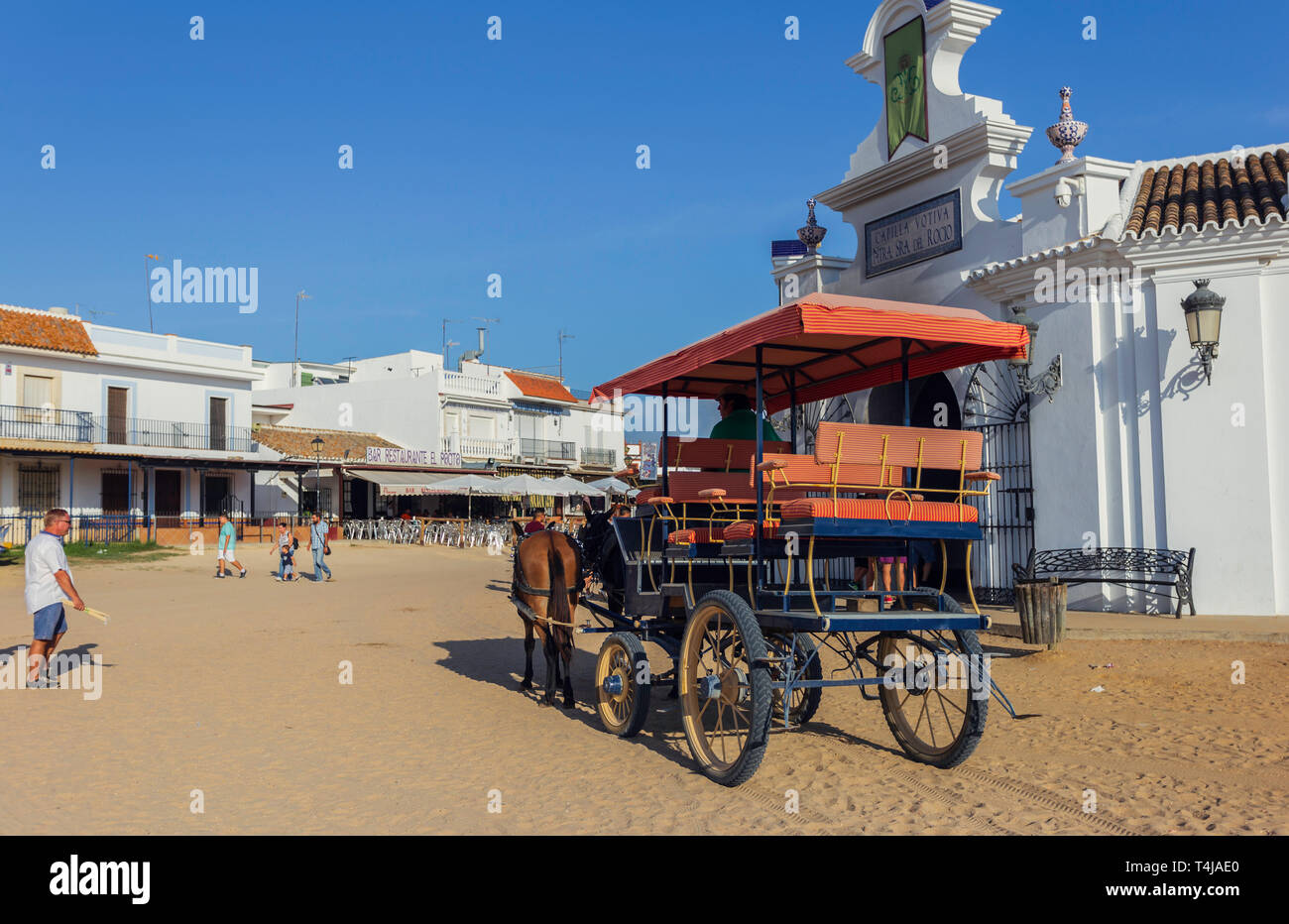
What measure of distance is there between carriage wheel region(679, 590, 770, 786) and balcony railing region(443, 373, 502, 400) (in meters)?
41.8

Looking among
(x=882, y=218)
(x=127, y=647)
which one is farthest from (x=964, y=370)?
(x=127, y=647)

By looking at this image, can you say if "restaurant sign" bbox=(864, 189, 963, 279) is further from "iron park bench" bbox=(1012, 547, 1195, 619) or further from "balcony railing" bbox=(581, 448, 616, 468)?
"balcony railing" bbox=(581, 448, 616, 468)

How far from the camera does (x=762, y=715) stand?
5.31m

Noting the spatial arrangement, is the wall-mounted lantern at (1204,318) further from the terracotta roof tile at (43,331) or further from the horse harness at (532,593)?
the terracotta roof tile at (43,331)

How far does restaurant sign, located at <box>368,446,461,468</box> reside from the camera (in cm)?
4166

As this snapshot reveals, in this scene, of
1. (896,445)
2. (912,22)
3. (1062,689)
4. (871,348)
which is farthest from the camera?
(912,22)

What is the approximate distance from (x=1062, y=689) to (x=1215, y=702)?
1.17 metres

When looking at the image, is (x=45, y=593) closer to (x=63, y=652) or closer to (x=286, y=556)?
(x=63, y=652)

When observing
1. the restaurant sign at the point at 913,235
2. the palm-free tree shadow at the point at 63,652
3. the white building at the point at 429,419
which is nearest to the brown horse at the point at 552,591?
the palm-free tree shadow at the point at 63,652

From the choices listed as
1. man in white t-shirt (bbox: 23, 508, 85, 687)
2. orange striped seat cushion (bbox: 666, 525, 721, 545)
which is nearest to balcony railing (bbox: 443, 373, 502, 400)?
man in white t-shirt (bbox: 23, 508, 85, 687)

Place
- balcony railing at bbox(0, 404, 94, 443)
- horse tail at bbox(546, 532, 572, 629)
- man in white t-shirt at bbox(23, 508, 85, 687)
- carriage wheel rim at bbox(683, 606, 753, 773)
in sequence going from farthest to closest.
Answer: balcony railing at bbox(0, 404, 94, 443), man in white t-shirt at bbox(23, 508, 85, 687), horse tail at bbox(546, 532, 572, 629), carriage wheel rim at bbox(683, 606, 753, 773)

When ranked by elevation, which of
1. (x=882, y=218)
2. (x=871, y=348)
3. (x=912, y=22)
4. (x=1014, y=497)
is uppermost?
(x=912, y=22)

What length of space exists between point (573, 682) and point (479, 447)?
38970 millimetres

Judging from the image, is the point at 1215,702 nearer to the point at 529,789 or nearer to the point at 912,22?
the point at 529,789
